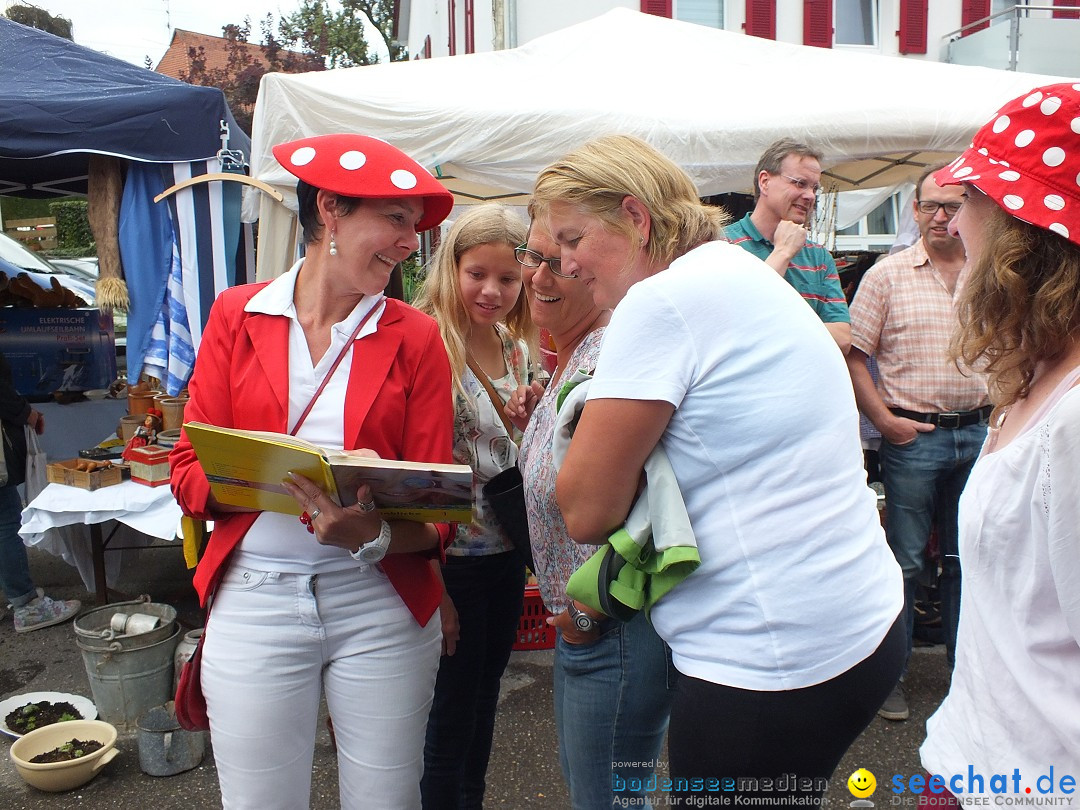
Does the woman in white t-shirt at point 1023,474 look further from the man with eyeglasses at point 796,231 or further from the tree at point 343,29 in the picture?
the tree at point 343,29

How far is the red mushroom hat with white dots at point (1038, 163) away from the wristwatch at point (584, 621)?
92 centimetres

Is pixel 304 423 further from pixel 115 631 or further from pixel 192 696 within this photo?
pixel 115 631

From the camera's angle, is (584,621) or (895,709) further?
(895,709)

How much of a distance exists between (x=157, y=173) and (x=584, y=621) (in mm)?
3654

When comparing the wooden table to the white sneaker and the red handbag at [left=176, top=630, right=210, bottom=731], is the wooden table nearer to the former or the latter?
the white sneaker

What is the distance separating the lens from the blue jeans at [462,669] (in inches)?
85.2

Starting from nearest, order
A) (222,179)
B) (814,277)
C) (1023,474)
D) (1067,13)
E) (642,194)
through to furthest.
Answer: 1. (1023,474)
2. (642,194)
3. (814,277)
4. (222,179)
5. (1067,13)

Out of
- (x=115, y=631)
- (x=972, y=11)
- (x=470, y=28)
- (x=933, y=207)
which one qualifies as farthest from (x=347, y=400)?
(x=972, y=11)

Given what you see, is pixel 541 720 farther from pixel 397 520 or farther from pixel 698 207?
pixel 698 207

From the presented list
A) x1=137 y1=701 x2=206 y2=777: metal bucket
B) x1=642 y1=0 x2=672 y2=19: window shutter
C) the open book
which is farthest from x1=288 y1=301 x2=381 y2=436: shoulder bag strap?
x1=642 y1=0 x2=672 y2=19: window shutter

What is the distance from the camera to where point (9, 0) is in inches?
944

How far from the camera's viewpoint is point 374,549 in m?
1.66

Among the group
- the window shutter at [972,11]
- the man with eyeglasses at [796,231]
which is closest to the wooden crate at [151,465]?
the man with eyeglasses at [796,231]

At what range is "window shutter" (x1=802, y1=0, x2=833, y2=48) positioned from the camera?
12812mm
